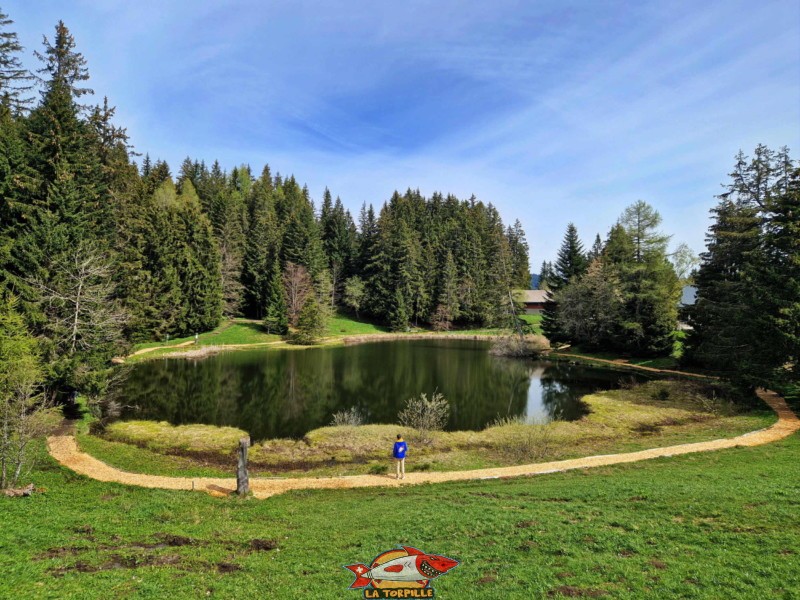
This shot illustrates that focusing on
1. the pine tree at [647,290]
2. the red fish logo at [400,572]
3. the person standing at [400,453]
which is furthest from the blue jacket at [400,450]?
the pine tree at [647,290]

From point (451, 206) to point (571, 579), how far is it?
104m

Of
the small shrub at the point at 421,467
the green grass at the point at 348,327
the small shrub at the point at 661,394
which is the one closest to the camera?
the small shrub at the point at 421,467

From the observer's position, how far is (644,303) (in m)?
47.1

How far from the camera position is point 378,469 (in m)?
17.3

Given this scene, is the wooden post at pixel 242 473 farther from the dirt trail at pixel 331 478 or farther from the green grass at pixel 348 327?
the green grass at pixel 348 327

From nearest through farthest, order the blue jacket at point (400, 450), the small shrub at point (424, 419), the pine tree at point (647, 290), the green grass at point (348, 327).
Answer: the blue jacket at point (400, 450) < the small shrub at point (424, 419) < the pine tree at point (647, 290) < the green grass at point (348, 327)

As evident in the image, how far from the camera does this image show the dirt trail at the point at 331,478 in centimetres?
1502

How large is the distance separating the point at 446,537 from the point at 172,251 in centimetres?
5849

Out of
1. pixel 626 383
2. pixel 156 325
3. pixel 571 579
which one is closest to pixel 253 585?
pixel 571 579

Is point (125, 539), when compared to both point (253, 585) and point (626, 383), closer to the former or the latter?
point (253, 585)

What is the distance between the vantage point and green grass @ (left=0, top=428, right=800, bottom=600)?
7125 millimetres

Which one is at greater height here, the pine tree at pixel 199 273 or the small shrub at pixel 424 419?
the pine tree at pixel 199 273

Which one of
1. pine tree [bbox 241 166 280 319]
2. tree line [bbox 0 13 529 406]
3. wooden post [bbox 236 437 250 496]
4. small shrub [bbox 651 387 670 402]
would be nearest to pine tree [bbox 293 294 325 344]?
tree line [bbox 0 13 529 406]

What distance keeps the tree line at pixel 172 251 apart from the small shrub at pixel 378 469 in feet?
50.1
